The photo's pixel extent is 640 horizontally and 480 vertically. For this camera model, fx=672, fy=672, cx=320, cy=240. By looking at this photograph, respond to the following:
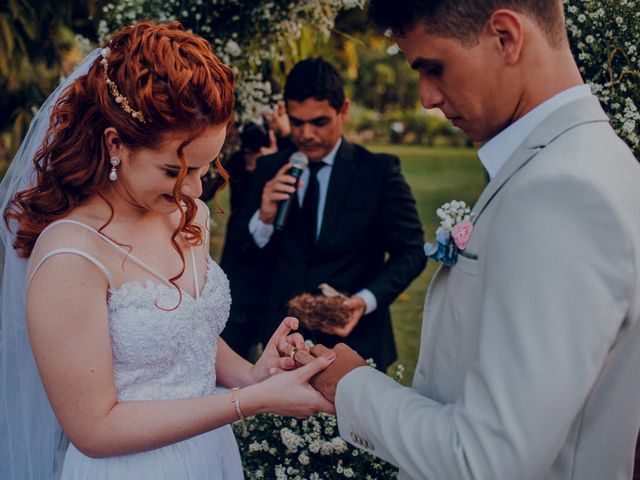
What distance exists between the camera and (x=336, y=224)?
390cm

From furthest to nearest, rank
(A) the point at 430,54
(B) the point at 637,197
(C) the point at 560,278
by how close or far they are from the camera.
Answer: (A) the point at 430,54 → (B) the point at 637,197 → (C) the point at 560,278

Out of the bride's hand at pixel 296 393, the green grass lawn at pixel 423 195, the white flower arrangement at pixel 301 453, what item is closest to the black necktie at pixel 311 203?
the green grass lawn at pixel 423 195

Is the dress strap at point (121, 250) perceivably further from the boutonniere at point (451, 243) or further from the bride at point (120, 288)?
the boutonniere at point (451, 243)

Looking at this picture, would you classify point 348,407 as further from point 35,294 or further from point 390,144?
point 390,144

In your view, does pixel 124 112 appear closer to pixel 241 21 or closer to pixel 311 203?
pixel 311 203

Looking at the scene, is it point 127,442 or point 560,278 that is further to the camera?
point 127,442

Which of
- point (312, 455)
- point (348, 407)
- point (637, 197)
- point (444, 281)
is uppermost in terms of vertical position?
point (637, 197)

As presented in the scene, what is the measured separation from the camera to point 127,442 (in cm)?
201

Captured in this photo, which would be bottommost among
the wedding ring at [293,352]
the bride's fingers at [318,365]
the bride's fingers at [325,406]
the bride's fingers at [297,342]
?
the wedding ring at [293,352]

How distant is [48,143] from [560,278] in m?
1.72

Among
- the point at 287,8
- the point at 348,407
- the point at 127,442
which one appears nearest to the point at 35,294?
the point at 127,442

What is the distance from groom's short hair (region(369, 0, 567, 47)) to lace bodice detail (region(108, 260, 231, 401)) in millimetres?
1151

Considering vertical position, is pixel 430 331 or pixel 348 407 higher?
pixel 430 331

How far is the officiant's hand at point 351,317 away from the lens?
3605 mm
